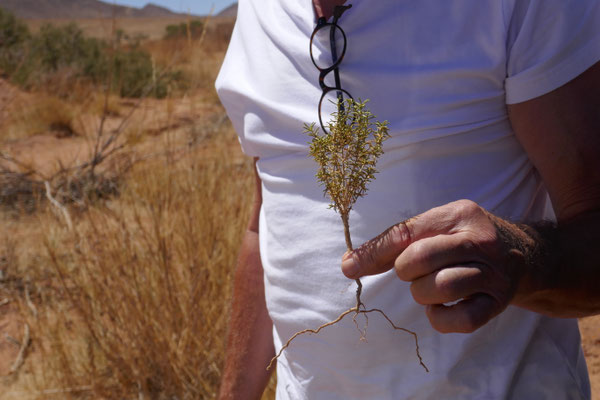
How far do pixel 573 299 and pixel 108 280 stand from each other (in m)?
2.56

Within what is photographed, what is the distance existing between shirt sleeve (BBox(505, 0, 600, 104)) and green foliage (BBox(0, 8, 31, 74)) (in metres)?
11.1

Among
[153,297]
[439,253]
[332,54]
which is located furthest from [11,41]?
[439,253]

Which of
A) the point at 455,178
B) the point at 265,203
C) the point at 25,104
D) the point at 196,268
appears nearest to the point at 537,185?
the point at 455,178

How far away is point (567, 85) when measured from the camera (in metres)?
0.95

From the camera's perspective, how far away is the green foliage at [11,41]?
1190 centimetres

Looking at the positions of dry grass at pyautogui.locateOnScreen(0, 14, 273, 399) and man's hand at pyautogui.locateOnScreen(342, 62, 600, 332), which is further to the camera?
dry grass at pyautogui.locateOnScreen(0, 14, 273, 399)

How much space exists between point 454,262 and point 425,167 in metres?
0.33

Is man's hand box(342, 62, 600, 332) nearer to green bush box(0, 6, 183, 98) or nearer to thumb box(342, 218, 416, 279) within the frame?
thumb box(342, 218, 416, 279)

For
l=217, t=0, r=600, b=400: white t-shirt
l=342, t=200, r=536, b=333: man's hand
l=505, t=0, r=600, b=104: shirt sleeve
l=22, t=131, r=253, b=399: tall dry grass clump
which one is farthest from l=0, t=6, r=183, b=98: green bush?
l=342, t=200, r=536, b=333: man's hand

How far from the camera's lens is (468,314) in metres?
0.78

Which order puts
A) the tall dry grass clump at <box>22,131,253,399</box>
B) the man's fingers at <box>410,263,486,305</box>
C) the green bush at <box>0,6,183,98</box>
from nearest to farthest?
the man's fingers at <box>410,263,486,305</box>, the tall dry grass clump at <box>22,131,253,399</box>, the green bush at <box>0,6,183,98</box>

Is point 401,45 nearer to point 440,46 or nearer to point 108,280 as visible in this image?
point 440,46

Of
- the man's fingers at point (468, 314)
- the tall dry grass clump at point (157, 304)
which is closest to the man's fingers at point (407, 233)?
the man's fingers at point (468, 314)

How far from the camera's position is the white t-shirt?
989 mm
